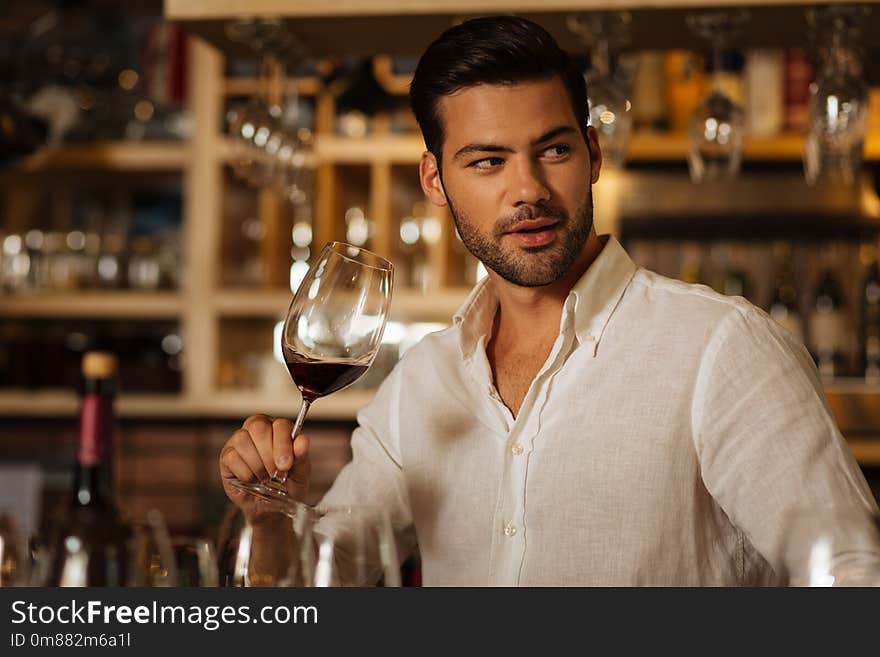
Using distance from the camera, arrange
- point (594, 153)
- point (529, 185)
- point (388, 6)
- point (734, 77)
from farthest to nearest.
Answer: point (734, 77) → point (388, 6) → point (594, 153) → point (529, 185)

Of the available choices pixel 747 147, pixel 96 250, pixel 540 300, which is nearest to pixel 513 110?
pixel 540 300

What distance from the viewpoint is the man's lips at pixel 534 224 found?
1.14 m

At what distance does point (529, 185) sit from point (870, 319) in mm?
1935

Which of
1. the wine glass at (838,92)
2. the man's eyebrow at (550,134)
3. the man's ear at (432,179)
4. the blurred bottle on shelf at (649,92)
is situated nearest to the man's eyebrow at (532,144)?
the man's eyebrow at (550,134)

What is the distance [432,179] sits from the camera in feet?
4.32

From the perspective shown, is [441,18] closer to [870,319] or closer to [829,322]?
[829,322]

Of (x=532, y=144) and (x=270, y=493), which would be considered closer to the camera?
(x=270, y=493)

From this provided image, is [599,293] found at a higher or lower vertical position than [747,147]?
lower

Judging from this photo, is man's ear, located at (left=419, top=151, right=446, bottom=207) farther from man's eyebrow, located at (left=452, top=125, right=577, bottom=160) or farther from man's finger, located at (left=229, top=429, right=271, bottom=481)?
man's finger, located at (left=229, top=429, right=271, bottom=481)

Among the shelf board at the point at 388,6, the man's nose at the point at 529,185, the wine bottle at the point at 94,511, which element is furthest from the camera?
the shelf board at the point at 388,6

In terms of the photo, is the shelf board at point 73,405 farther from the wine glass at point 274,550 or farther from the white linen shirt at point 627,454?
the wine glass at point 274,550

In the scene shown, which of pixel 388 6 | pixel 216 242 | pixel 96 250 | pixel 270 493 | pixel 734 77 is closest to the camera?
pixel 270 493

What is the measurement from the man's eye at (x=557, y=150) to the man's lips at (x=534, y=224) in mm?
66

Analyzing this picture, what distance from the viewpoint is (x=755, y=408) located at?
1045 mm
